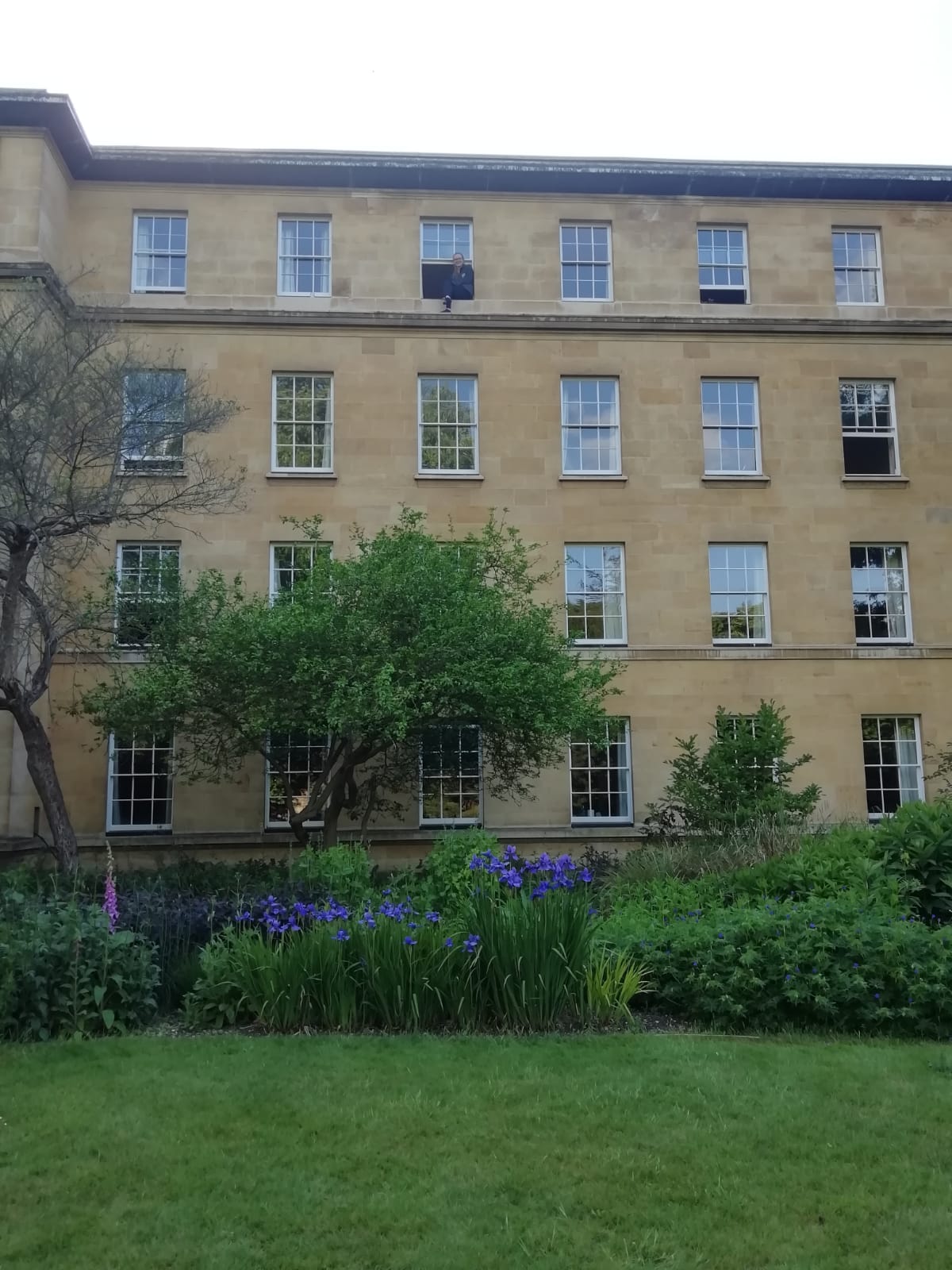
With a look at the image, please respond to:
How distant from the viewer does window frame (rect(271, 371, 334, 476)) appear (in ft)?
73.0

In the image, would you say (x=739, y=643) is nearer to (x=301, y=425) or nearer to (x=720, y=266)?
(x=720, y=266)

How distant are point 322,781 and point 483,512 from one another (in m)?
7.64

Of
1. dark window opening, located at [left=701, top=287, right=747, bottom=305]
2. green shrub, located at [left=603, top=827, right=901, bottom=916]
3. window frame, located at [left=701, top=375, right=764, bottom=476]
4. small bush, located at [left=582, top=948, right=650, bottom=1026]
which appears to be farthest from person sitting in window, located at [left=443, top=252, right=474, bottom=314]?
small bush, located at [left=582, top=948, right=650, bottom=1026]

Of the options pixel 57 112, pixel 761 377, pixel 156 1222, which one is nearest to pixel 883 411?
pixel 761 377

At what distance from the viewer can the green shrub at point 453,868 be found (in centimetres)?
1066

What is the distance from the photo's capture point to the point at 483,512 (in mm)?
22453

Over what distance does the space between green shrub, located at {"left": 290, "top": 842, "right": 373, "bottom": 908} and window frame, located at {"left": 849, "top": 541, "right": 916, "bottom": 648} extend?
13925 mm

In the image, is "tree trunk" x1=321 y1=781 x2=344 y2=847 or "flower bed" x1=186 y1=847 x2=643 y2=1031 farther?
"tree trunk" x1=321 y1=781 x2=344 y2=847

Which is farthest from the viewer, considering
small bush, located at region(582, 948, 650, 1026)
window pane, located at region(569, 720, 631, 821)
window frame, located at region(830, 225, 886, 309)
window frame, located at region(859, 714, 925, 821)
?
window frame, located at region(830, 225, 886, 309)

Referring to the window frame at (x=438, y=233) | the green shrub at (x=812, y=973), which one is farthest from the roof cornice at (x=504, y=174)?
the green shrub at (x=812, y=973)

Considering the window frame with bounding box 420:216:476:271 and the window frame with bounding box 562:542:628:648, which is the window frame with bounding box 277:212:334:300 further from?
the window frame with bounding box 562:542:628:648

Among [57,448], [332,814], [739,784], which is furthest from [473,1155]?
[739,784]

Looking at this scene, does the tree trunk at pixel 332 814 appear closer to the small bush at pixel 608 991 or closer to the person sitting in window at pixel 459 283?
the small bush at pixel 608 991

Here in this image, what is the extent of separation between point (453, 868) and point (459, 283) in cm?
1583
